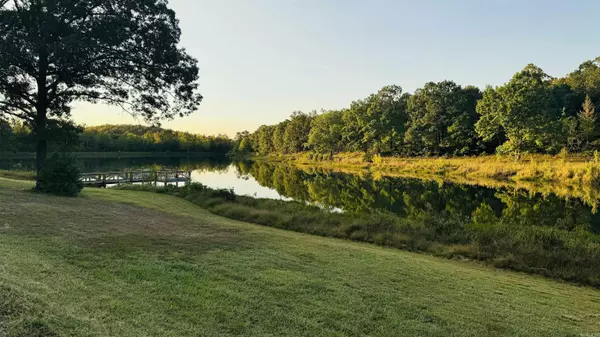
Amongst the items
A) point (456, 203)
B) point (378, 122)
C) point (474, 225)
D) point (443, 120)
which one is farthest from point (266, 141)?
point (474, 225)

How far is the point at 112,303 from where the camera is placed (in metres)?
4.10

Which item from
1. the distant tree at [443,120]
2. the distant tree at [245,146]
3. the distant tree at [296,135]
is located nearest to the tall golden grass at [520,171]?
the distant tree at [443,120]

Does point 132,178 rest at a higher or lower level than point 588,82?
lower

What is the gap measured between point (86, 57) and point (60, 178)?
5.15 meters

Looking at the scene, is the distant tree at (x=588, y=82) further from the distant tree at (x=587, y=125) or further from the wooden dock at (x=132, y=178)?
the wooden dock at (x=132, y=178)

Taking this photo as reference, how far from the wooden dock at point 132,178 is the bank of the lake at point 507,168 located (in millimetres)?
29336

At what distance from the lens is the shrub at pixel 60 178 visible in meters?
14.7

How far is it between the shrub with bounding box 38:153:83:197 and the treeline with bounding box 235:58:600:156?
142 ft

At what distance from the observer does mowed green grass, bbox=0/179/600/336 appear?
378 centimetres

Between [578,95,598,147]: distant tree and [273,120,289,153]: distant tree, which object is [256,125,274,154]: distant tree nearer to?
[273,120,289,153]: distant tree

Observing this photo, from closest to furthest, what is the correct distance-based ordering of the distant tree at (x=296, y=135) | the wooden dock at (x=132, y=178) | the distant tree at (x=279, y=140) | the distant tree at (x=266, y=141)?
1. the wooden dock at (x=132, y=178)
2. the distant tree at (x=296, y=135)
3. the distant tree at (x=279, y=140)
4. the distant tree at (x=266, y=141)

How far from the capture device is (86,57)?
45.4 feet

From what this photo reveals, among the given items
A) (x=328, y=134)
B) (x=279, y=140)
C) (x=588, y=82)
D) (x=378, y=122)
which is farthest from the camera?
(x=279, y=140)

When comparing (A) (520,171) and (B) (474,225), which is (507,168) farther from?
(B) (474,225)
